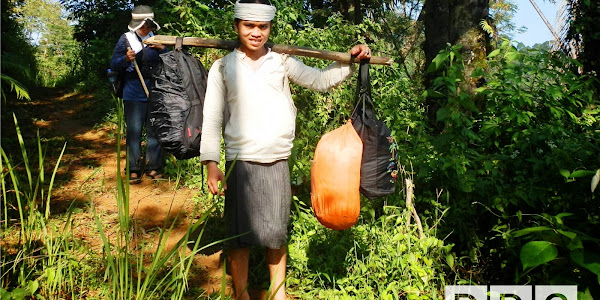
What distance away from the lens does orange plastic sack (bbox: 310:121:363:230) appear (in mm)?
2338

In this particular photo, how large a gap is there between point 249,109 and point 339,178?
0.64 meters

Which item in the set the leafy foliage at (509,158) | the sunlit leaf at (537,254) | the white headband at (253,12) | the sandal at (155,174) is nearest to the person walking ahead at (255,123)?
the white headband at (253,12)

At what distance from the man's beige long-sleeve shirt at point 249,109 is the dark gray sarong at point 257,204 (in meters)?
0.09

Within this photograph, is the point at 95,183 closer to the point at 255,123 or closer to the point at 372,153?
the point at 255,123

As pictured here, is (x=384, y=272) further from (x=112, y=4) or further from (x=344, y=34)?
(x=112, y=4)

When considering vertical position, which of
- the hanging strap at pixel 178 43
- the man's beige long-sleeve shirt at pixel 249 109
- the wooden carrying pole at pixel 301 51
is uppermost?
the hanging strap at pixel 178 43

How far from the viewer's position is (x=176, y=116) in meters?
2.73

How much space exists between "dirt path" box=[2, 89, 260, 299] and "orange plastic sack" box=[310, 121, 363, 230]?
0.73 m

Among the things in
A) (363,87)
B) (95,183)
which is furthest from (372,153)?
(95,183)

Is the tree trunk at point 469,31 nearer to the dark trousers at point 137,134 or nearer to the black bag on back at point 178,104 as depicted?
the dark trousers at point 137,134

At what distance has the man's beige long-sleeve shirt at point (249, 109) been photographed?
2.54 meters

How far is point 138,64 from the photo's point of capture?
188 inches

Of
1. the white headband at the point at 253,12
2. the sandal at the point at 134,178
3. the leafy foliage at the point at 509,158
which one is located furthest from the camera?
the sandal at the point at 134,178

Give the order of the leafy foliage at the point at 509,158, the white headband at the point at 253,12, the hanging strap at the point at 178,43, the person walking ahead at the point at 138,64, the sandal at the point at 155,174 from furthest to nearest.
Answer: the sandal at the point at 155,174, the person walking ahead at the point at 138,64, the leafy foliage at the point at 509,158, the hanging strap at the point at 178,43, the white headband at the point at 253,12
